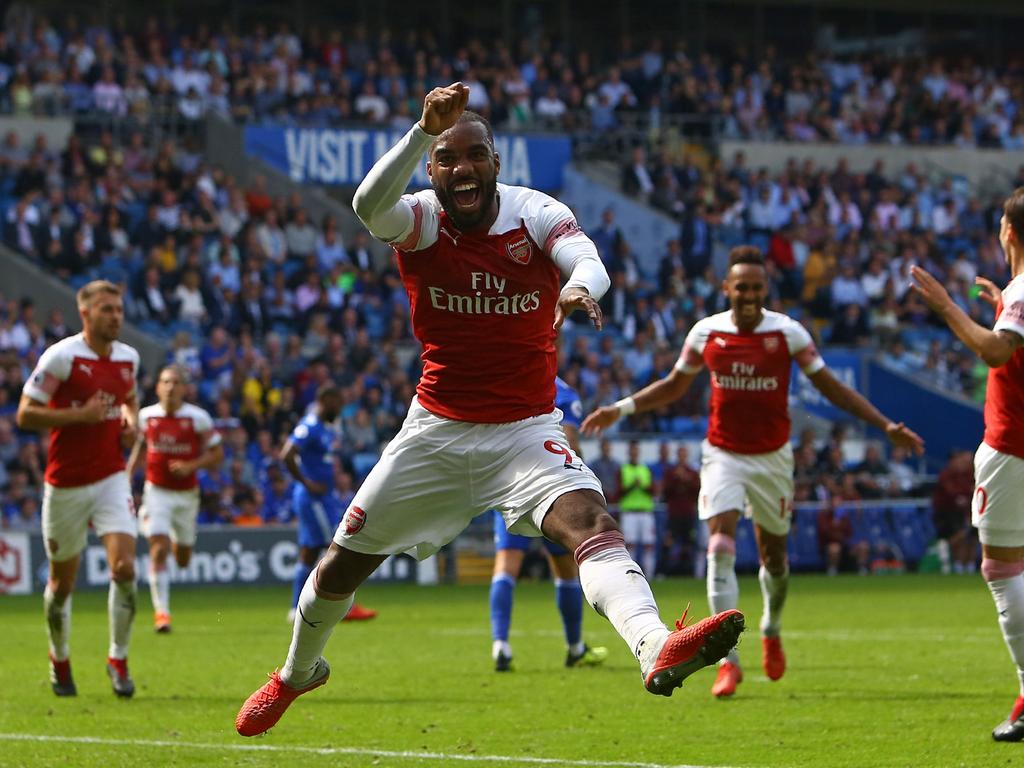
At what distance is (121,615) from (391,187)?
18.4 ft

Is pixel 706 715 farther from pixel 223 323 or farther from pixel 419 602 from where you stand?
pixel 223 323

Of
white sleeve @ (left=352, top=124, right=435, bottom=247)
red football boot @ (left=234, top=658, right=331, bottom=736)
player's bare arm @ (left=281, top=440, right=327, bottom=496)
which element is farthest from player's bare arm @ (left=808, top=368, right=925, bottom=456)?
player's bare arm @ (left=281, top=440, right=327, bottom=496)

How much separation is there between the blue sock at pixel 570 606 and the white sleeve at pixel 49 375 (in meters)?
→ 4.02

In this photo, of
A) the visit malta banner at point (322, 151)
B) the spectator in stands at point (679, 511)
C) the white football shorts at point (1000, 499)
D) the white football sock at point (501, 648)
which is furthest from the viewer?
the visit malta banner at point (322, 151)

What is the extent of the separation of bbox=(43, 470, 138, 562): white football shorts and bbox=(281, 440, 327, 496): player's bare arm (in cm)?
634

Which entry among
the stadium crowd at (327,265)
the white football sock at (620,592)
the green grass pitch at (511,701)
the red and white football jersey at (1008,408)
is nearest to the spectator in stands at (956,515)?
the stadium crowd at (327,265)

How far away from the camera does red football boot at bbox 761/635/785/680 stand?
1188cm

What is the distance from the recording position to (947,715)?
32.8ft

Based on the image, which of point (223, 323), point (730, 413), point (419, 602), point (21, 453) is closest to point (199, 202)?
point (223, 323)

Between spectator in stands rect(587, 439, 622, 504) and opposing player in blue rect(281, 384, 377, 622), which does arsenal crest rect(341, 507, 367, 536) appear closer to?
opposing player in blue rect(281, 384, 377, 622)

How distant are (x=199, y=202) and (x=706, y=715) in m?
20.6

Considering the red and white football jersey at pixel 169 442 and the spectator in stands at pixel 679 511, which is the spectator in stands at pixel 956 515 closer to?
the spectator in stands at pixel 679 511

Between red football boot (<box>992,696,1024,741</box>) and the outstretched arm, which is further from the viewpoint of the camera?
red football boot (<box>992,696,1024,741</box>)

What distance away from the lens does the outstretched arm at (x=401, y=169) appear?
6.69m
